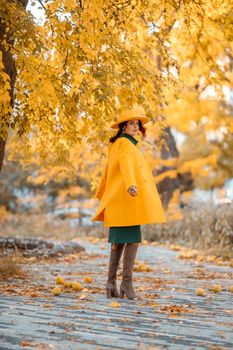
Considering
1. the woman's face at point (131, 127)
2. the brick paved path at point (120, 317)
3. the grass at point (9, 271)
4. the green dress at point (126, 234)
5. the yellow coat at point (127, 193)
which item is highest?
the woman's face at point (131, 127)

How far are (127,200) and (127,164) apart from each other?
0.31 m

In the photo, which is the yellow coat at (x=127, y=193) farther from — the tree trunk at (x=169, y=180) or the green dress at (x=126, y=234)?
the tree trunk at (x=169, y=180)

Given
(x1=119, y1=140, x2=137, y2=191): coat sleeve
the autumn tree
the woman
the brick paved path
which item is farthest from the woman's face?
the brick paved path

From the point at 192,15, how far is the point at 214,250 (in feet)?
15.5

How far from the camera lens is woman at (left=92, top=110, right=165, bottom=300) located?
5.34 meters

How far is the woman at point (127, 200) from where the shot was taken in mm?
5342

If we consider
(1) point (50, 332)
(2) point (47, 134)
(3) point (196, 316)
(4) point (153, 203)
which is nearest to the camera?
(1) point (50, 332)

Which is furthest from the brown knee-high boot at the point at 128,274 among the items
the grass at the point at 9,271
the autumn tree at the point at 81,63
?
the grass at the point at 9,271

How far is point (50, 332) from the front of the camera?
3.82m

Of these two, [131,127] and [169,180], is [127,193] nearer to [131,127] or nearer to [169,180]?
[131,127]

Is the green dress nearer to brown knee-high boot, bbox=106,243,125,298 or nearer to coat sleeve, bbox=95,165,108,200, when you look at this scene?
brown knee-high boot, bbox=106,243,125,298

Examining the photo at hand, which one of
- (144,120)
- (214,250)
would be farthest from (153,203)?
(214,250)

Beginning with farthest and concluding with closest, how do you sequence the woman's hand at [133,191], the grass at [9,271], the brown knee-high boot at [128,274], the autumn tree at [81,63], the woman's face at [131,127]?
the grass at [9,271] < the woman's face at [131,127] < the brown knee-high boot at [128,274] < the woman's hand at [133,191] < the autumn tree at [81,63]

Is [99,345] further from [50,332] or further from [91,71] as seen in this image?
[91,71]
